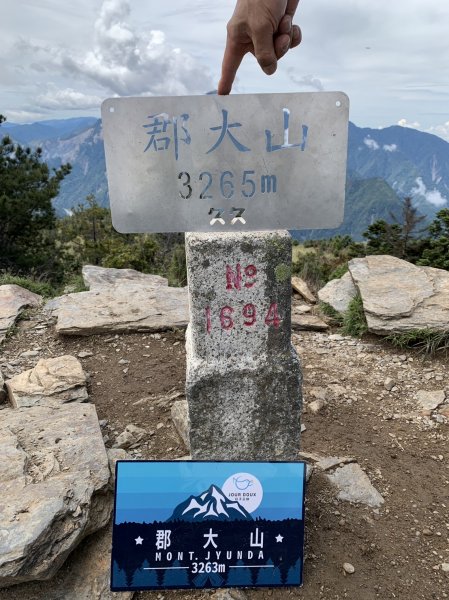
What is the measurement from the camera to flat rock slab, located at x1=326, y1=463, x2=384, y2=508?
9.61 feet

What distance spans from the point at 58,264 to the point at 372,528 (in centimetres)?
1639

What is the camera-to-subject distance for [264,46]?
155 centimetres

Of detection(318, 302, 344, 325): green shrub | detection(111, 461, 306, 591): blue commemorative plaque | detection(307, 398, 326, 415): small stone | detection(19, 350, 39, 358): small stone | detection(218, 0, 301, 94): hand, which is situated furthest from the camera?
detection(318, 302, 344, 325): green shrub

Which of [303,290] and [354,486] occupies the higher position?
[303,290]

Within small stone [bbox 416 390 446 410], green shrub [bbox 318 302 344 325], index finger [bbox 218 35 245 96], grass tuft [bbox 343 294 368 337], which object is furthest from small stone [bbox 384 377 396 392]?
index finger [bbox 218 35 245 96]

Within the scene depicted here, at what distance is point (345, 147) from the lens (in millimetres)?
1967

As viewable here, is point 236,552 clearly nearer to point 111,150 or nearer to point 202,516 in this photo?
point 202,516

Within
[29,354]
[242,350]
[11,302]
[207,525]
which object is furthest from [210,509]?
[11,302]

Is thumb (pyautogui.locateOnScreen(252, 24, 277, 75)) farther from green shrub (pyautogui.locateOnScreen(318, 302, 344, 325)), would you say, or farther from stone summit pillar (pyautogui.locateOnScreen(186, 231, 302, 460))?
green shrub (pyautogui.locateOnScreen(318, 302, 344, 325))

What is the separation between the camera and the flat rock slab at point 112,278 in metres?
6.87

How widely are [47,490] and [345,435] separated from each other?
7.49 ft

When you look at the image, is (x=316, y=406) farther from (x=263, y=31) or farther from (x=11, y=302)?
(x=11, y=302)

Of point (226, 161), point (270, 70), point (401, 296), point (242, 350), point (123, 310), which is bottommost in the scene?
point (123, 310)

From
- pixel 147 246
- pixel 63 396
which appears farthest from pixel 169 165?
pixel 147 246
